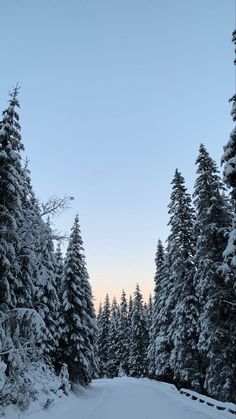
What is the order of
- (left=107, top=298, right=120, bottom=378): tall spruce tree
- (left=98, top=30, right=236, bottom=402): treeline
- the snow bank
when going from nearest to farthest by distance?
the snow bank, (left=98, top=30, right=236, bottom=402): treeline, (left=107, top=298, right=120, bottom=378): tall spruce tree

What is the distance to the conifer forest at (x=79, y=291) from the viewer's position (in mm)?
16078

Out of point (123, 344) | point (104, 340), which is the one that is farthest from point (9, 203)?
point (104, 340)

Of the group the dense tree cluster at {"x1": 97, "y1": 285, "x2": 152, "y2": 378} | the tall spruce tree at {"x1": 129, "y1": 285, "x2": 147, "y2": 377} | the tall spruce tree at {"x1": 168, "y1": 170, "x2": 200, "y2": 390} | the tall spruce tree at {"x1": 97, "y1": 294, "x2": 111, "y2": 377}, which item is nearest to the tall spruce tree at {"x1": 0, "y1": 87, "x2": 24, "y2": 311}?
the tall spruce tree at {"x1": 168, "y1": 170, "x2": 200, "y2": 390}

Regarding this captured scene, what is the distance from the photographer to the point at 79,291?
112 ft

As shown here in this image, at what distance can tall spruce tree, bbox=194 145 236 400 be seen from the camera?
20359 millimetres

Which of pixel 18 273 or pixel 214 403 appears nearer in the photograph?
pixel 214 403

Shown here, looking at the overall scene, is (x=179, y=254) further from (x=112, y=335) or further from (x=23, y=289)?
(x=112, y=335)

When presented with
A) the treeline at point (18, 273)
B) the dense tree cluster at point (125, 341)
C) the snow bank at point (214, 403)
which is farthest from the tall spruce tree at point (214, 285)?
the dense tree cluster at point (125, 341)

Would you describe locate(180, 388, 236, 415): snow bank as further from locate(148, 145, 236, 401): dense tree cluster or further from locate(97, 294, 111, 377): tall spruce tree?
locate(97, 294, 111, 377): tall spruce tree

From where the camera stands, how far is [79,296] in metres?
34.2

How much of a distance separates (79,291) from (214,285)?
15.5 m

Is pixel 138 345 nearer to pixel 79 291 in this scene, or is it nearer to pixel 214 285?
pixel 79 291

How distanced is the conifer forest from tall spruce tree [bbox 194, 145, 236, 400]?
6 cm

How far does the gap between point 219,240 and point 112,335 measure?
5450 centimetres
